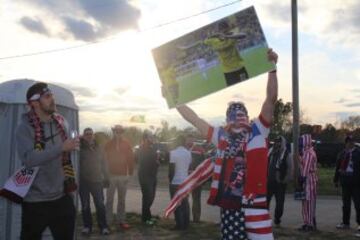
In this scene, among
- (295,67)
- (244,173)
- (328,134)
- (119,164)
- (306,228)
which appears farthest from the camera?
(328,134)

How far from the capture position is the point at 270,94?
5371 millimetres

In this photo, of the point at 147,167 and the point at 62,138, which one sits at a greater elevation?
the point at 62,138

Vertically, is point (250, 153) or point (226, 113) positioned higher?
point (226, 113)

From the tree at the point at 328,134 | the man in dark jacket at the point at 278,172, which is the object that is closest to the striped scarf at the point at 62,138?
the man in dark jacket at the point at 278,172

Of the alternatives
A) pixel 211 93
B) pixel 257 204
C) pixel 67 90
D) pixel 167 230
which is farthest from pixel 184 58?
pixel 167 230

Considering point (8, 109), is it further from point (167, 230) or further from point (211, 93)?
point (167, 230)

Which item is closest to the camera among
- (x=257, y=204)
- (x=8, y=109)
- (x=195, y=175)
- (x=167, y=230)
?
(x=257, y=204)

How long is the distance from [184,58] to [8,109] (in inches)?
144

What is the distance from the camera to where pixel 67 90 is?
8781mm

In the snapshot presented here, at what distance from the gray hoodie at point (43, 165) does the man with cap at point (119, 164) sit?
7032 millimetres

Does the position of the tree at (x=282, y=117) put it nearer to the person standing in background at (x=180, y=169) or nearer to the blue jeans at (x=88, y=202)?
the person standing in background at (x=180, y=169)

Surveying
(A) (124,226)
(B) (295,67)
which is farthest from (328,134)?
(A) (124,226)

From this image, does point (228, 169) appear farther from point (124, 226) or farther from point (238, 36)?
point (124, 226)

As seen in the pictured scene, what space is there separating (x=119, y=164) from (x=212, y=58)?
7286 millimetres
